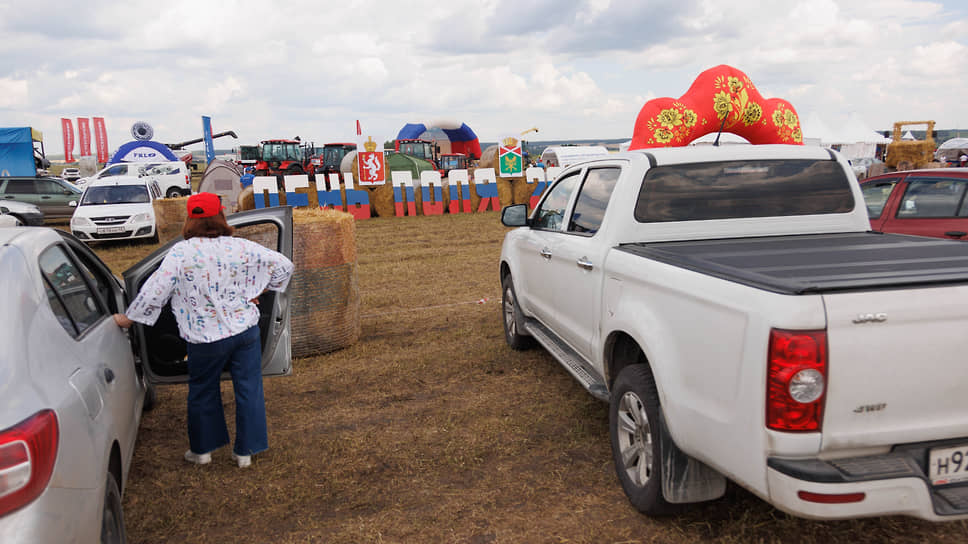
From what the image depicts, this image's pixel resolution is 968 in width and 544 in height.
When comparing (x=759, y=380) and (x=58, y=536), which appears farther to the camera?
(x=759, y=380)

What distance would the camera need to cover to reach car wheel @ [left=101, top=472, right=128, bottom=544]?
2428 mm

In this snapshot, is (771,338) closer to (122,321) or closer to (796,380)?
(796,380)

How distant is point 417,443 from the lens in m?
4.18

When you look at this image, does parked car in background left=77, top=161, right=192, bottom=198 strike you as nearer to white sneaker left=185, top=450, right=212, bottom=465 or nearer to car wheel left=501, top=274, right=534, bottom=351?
car wheel left=501, top=274, right=534, bottom=351

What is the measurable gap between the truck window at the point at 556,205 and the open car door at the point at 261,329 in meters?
2.08

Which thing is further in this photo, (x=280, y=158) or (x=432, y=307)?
(x=280, y=158)

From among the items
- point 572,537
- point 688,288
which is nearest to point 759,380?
point 688,288

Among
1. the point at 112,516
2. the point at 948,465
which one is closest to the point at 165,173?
the point at 112,516

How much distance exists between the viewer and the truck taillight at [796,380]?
2.10 metres

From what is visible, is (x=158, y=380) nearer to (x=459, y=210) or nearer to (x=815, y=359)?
(x=815, y=359)

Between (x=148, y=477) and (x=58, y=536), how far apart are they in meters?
2.13

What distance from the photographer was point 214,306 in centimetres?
354

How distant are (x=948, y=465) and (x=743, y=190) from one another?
2.11 meters

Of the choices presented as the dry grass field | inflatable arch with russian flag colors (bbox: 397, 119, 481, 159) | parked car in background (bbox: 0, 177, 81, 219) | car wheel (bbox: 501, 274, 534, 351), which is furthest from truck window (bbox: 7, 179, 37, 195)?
inflatable arch with russian flag colors (bbox: 397, 119, 481, 159)
